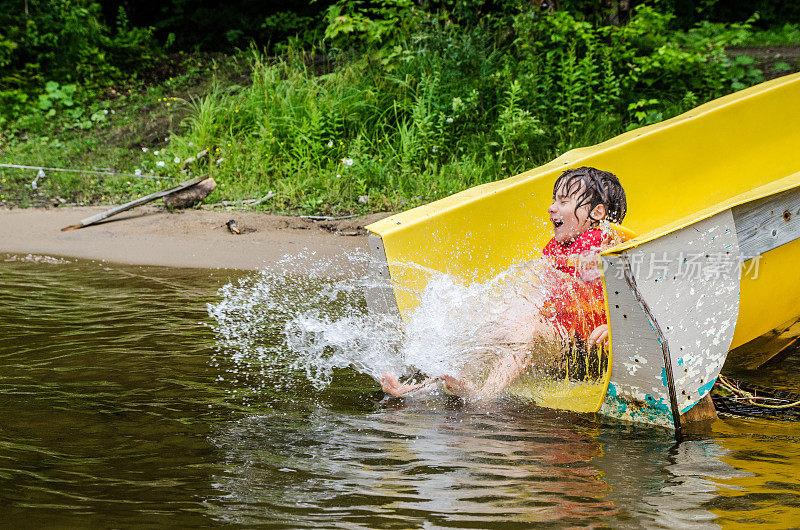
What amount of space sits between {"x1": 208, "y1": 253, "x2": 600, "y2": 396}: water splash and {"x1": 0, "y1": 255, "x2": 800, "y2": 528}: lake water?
0.08 metres

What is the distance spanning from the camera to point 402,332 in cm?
368

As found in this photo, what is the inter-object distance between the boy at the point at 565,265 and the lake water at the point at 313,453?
0.13 metres

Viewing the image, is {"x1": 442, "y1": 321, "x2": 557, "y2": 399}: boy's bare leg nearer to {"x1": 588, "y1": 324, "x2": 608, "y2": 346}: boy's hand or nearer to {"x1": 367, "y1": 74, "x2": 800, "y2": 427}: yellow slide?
{"x1": 588, "y1": 324, "x2": 608, "y2": 346}: boy's hand

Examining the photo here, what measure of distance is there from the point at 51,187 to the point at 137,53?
13.4 ft

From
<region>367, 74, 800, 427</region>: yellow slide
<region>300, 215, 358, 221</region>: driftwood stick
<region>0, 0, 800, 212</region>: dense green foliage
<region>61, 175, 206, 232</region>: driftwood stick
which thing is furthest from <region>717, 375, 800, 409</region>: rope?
<region>61, 175, 206, 232</region>: driftwood stick

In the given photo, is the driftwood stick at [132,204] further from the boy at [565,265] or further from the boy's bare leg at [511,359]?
the boy's bare leg at [511,359]

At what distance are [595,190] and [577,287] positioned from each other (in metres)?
0.45

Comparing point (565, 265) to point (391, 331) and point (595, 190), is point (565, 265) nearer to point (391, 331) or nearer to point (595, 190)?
point (595, 190)

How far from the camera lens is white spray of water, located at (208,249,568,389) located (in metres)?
3.46

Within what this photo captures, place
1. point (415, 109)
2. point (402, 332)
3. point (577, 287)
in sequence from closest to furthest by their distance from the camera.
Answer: point (577, 287), point (402, 332), point (415, 109)

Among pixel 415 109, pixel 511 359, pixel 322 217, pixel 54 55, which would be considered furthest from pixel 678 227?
pixel 54 55

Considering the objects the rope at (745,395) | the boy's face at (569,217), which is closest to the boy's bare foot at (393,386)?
the boy's face at (569,217)

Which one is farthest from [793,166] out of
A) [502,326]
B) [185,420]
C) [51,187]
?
[51,187]

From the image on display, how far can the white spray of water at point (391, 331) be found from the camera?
136 inches
